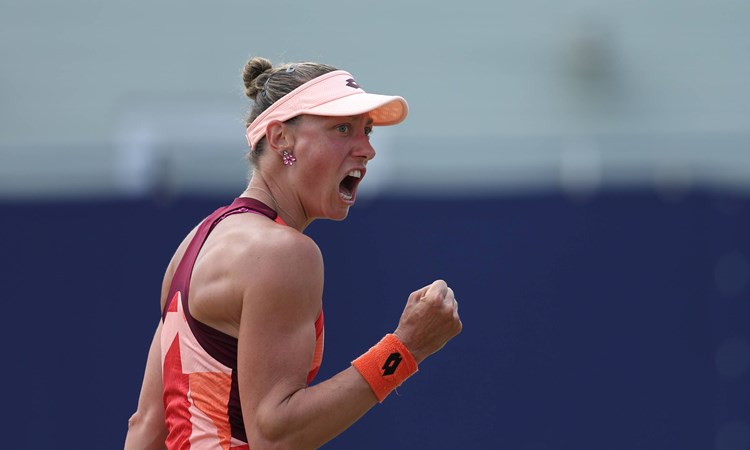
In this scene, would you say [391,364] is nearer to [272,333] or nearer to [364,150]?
[272,333]

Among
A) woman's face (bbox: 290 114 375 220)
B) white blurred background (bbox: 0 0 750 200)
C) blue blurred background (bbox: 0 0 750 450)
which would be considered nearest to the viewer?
woman's face (bbox: 290 114 375 220)

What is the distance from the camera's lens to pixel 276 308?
2.91 metres

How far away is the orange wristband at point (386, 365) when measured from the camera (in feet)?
9.89

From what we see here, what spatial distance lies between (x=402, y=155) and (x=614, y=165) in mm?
1894

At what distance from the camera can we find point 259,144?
344cm

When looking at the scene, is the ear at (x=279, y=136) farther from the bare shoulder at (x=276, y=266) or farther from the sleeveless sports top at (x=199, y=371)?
the bare shoulder at (x=276, y=266)

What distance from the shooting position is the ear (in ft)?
10.9

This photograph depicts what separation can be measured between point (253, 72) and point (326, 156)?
17.1 inches

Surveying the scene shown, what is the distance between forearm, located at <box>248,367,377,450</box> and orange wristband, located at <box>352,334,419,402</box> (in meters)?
0.06

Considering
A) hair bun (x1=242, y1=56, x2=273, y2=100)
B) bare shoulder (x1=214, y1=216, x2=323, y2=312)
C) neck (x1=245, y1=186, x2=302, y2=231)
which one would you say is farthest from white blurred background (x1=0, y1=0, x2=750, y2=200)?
bare shoulder (x1=214, y1=216, x2=323, y2=312)

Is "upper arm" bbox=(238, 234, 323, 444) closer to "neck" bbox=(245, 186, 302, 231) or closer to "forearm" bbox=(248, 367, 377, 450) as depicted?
"forearm" bbox=(248, 367, 377, 450)

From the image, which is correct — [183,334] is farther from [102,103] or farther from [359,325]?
[102,103]

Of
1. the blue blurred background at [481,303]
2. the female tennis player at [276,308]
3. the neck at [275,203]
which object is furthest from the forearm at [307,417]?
the blue blurred background at [481,303]

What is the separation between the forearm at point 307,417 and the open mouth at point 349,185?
2.07ft
